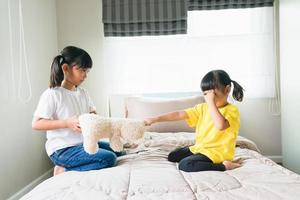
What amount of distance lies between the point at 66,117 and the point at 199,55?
1709 mm

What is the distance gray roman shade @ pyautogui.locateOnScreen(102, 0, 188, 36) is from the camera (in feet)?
9.94

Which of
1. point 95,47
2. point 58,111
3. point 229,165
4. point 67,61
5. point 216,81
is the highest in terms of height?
point 95,47

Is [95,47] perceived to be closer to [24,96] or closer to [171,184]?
[24,96]

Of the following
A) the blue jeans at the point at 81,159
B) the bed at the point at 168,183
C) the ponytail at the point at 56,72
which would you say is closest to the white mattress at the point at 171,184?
the bed at the point at 168,183

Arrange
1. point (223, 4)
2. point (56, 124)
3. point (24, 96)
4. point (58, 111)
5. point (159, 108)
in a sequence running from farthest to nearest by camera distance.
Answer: point (223, 4), point (159, 108), point (24, 96), point (58, 111), point (56, 124)

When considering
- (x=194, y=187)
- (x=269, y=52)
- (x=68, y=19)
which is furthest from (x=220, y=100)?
(x=68, y=19)

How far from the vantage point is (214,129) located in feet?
→ 5.47

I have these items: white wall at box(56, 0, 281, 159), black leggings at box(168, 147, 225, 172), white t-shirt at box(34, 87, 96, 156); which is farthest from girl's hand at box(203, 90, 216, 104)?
white wall at box(56, 0, 281, 159)

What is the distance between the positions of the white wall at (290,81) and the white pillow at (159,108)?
0.70m

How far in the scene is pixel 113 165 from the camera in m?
1.67

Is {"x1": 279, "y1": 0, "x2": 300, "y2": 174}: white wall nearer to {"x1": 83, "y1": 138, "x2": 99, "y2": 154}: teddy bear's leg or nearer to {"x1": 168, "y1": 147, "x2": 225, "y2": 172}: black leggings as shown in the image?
{"x1": 168, "y1": 147, "x2": 225, "y2": 172}: black leggings

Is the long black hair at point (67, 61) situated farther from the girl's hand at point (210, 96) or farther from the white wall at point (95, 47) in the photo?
the white wall at point (95, 47)

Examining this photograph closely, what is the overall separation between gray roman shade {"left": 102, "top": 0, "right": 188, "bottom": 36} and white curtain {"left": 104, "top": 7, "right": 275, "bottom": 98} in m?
0.08

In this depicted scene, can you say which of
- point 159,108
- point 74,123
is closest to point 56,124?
point 74,123
